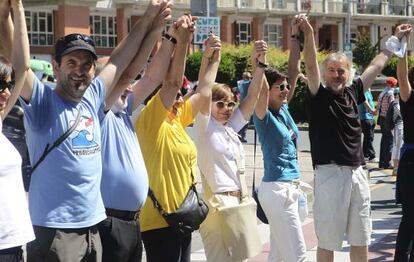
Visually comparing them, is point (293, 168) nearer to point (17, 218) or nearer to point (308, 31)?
point (308, 31)

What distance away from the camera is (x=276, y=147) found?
20.7 feet

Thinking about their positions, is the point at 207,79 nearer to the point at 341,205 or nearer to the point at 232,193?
the point at 232,193

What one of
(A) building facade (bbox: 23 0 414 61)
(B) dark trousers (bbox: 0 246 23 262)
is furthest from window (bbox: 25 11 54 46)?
(B) dark trousers (bbox: 0 246 23 262)

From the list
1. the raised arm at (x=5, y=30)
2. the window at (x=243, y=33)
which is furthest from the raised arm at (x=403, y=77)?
the window at (x=243, y=33)

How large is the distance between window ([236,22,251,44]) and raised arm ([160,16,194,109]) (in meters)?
59.1

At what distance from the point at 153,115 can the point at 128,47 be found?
62 cm

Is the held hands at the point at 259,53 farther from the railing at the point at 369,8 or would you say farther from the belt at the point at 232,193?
the railing at the point at 369,8

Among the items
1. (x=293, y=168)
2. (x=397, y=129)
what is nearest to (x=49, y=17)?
(x=397, y=129)

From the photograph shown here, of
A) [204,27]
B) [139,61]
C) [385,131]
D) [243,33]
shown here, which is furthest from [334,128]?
[243,33]

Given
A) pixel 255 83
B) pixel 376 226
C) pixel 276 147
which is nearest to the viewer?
pixel 255 83

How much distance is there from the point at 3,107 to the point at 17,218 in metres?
0.57

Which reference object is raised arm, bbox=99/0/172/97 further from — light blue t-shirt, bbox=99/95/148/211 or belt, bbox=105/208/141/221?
belt, bbox=105/208/141/221

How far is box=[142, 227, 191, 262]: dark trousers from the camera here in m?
5.15

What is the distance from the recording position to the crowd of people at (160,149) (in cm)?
401
